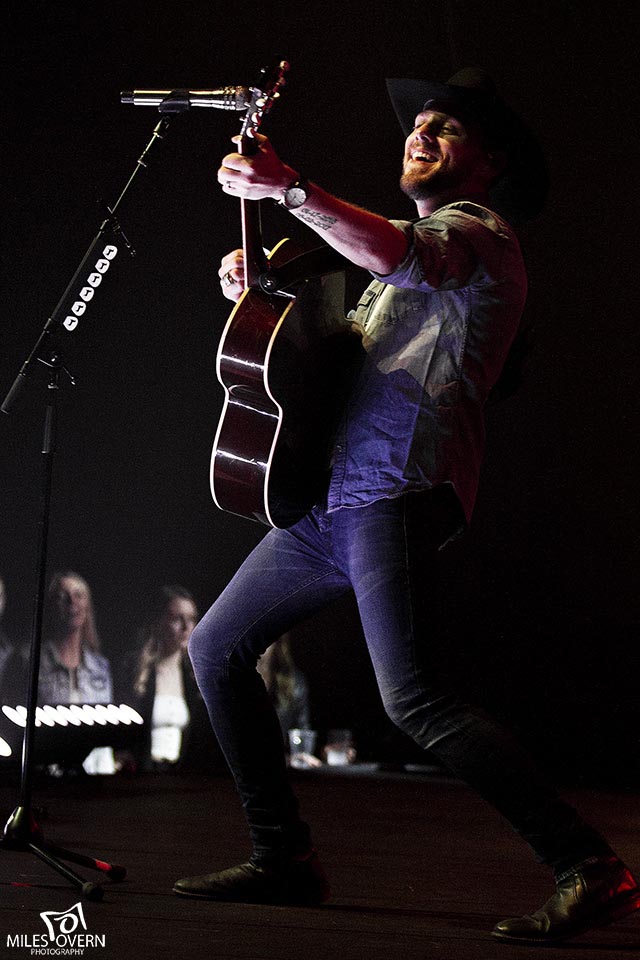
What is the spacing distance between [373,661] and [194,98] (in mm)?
1199

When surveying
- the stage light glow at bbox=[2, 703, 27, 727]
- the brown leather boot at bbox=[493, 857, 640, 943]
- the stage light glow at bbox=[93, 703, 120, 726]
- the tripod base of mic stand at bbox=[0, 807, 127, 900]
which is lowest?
the stage light glow at bbox=[93, 703, 120, 726]

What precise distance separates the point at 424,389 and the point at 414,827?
7.12 feet

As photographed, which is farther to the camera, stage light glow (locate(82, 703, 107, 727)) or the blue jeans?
stage light glow (locate(82, 703, 107, 727))

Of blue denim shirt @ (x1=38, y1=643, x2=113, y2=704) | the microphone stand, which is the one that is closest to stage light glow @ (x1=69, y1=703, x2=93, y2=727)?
blue denim shirt @ (x1=38, y1=643, x2=113, y2=704)

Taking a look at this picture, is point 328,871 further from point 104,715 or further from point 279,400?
point 104,715

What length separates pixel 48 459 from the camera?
2521 mm

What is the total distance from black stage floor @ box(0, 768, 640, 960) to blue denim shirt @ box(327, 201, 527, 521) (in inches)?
31.0

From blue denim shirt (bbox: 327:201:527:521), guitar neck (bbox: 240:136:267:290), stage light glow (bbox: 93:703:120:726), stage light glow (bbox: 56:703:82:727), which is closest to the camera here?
blue denim shirt (bbox: 327:201:527:521)

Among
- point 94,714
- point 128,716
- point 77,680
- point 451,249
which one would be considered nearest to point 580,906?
point 451,249

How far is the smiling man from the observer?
1.77 metres

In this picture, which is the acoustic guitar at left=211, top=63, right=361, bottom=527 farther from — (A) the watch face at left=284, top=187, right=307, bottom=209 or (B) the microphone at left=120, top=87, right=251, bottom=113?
(A) the watch face at left=284, top=187, right=307, bottom=209

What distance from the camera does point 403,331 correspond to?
202 cm

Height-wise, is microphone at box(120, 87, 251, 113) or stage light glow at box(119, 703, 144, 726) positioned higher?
microphone at box(120, 87, 251, 113)

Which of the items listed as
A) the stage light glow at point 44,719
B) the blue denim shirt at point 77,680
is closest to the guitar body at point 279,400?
the stage light glow at point 44,719
